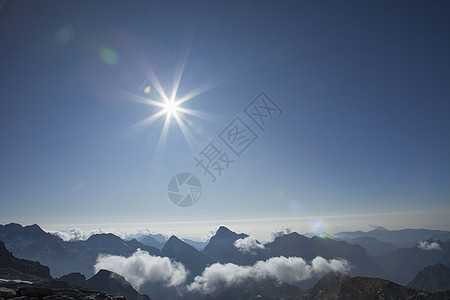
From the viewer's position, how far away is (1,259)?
634 feet

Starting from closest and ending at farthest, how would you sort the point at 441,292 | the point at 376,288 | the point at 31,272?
the point at 441,292, the point at 376,288, the point at 31,272

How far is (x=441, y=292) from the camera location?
125812mm

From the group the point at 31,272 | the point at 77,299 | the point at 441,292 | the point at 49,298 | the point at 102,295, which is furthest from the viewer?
the point at 31,272

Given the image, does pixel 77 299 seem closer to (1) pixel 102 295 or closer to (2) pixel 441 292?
(1) pixel 102 295

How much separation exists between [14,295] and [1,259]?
25397 centimetres

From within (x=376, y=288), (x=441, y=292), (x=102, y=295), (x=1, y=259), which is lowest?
(x=376, y=288)

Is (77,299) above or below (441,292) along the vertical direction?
above

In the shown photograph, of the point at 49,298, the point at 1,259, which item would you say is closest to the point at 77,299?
the point at 49,298

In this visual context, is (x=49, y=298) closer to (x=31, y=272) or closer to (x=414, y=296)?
(x=414, y=296)

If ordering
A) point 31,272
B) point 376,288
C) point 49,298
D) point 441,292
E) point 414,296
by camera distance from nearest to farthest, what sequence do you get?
point 49,298, point 441,292, point 414,296, point 376,288, point 31,272

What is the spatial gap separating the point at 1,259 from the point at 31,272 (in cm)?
2679

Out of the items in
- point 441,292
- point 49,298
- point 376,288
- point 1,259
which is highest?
point 49,298

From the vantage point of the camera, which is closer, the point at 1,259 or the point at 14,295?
the point at 14,295

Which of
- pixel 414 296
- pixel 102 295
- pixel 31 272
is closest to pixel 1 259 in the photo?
pixel 31 272
